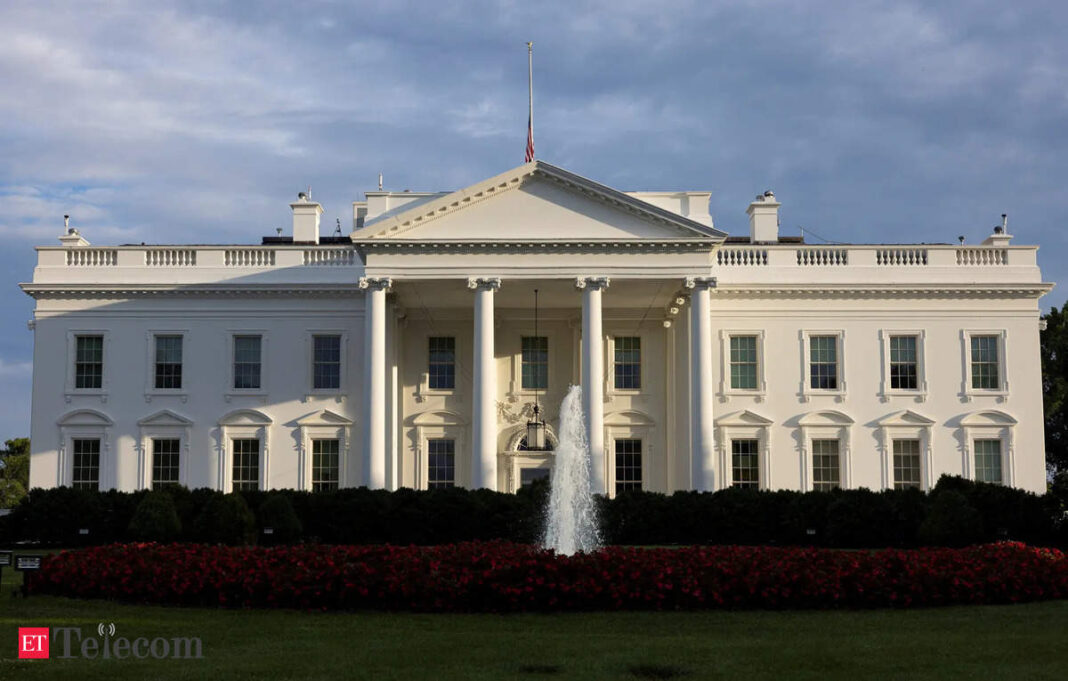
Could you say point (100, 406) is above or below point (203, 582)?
above

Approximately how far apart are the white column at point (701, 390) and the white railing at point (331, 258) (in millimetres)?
11683

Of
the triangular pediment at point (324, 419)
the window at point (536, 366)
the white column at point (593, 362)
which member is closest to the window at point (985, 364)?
the white column at point (593, 362)

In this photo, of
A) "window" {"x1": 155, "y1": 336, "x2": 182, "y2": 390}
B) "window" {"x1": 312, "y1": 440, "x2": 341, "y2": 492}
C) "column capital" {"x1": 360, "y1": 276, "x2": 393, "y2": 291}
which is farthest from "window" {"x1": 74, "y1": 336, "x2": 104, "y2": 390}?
"column capital" {"x1": 360, "y1": 276, "x2": 393, "y2": 291}

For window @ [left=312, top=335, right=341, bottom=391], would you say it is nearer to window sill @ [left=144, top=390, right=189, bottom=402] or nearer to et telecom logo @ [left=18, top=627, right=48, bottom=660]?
window sill @ [left=144, top=390, right=189, bottom=402]

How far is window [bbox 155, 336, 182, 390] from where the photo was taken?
3844 centimetres

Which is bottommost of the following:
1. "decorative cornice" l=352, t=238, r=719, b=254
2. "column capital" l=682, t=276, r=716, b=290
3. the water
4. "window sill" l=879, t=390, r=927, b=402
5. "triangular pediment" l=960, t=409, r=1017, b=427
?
the water

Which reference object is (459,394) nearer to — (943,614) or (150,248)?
(150,248)

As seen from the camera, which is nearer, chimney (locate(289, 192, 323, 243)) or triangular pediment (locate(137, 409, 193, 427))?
triangular pediment (locate(137, 409, 193, 427))

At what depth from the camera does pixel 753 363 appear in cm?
3834

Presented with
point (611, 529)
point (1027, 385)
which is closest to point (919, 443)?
point (1027, 385)

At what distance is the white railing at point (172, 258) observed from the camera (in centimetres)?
3903

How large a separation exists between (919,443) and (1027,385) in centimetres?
395

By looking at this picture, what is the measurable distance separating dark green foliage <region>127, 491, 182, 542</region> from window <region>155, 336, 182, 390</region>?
34.3ft

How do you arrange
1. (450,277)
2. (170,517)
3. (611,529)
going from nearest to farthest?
(170,517) → (611,529) → (450,277)
